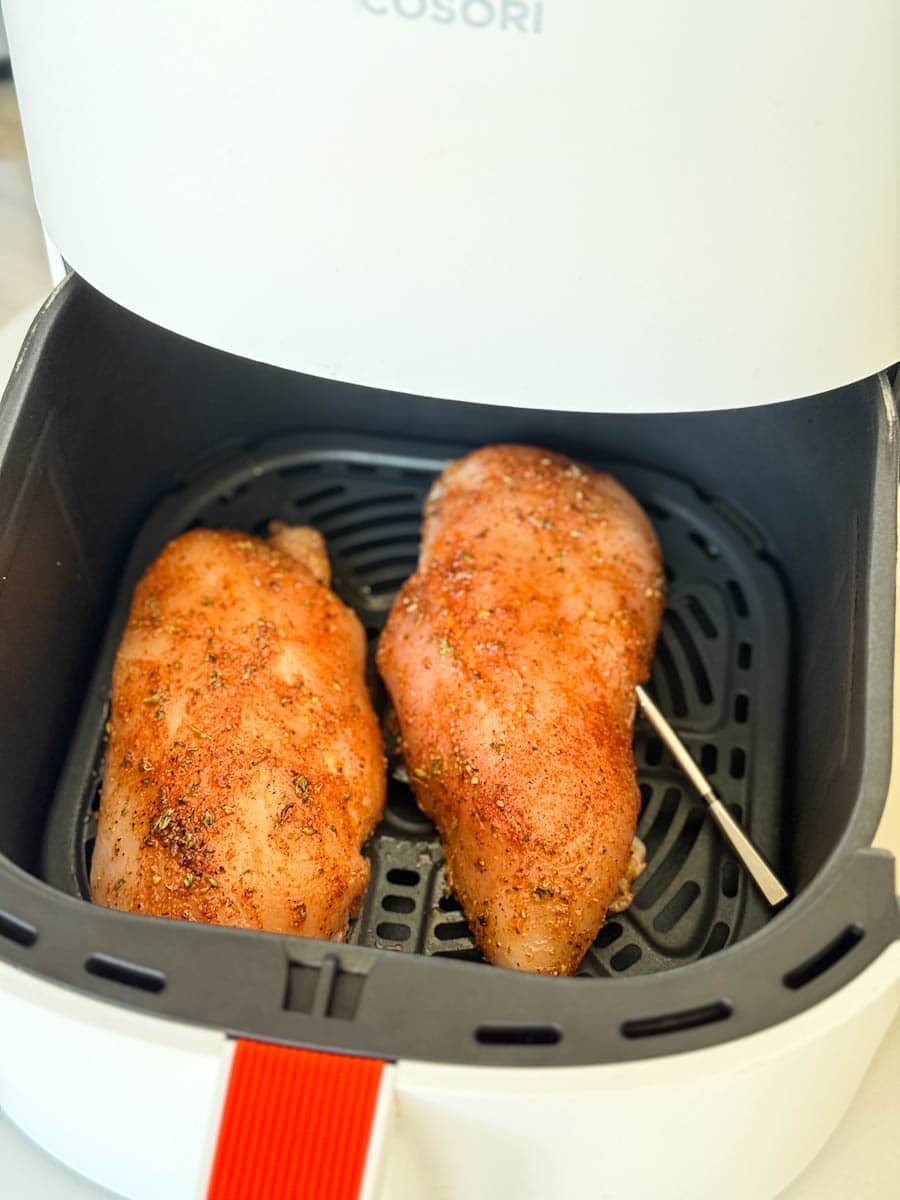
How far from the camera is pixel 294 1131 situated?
0.53 meters

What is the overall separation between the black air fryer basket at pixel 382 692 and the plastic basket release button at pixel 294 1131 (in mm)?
18

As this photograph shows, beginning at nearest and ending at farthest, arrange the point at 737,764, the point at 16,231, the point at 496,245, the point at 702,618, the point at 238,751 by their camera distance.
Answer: the point at 496,245
the point at 238,751
the point at 737,764
the point at 702,618
the point at 16,231

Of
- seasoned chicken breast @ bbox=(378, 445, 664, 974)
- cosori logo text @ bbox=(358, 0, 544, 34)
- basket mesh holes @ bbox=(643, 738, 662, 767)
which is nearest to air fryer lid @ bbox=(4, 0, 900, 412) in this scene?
cosori logo text @ bbox=(358, 0, 544, 34)

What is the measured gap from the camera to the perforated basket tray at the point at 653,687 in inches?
33.9

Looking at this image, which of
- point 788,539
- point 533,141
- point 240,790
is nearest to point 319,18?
point 533,141

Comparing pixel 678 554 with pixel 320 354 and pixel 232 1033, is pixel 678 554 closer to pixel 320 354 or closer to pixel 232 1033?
pixel 320 354

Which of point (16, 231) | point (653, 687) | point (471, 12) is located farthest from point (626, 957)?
point (16, 231)

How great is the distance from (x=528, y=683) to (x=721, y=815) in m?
0.18

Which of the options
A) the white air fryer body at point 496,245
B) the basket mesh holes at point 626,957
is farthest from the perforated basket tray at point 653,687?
the white air fryer body at point 496,245

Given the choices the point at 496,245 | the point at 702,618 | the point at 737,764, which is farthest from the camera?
the point at 702,618

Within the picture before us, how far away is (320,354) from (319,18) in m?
0.19

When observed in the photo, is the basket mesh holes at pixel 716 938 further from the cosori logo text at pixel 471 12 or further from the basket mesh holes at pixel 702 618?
the cosori logo text at pixel 471 12

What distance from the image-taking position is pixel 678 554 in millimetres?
1101

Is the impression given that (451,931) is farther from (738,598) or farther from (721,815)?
(738,598)
